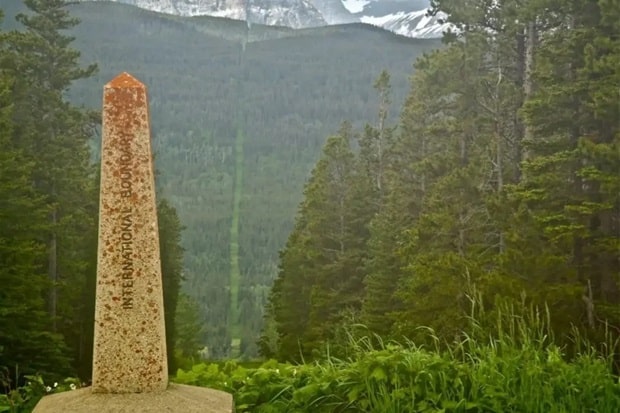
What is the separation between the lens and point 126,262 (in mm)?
3283

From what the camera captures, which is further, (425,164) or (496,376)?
(425,164)

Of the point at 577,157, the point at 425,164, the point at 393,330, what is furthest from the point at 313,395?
the point at 577,157

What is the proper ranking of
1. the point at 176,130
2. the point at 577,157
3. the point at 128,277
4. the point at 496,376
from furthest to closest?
the point at 176,130, the point at 577,157, the point at 496,376, the point at 128,277

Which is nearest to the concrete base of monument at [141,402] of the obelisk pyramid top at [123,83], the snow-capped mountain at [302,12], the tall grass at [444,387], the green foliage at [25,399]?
the tall grass at [444,387]

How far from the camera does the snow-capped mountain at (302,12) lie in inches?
304

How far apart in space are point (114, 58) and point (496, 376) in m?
5.01

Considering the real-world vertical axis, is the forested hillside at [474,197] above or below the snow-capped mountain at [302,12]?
below

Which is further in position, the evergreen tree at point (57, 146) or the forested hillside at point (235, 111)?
the forested hillside at point (235, 111)

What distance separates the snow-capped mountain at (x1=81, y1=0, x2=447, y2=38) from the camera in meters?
7.73

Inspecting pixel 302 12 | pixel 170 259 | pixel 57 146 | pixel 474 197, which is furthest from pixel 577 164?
pixel 57 146

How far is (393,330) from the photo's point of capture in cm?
711

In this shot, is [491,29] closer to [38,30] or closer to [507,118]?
[507,118]

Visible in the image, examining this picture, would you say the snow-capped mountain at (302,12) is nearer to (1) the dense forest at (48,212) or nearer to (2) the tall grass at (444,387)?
(1) the dense forest at (48,212)

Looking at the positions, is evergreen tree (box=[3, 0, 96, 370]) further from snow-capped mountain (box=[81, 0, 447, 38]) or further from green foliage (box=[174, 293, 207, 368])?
snow-capped mountain (box=[81, 0, 447, 38])
